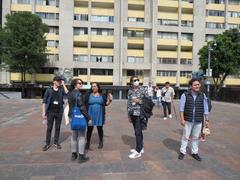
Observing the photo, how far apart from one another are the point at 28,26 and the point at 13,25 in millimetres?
1971

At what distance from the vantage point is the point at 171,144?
706cm

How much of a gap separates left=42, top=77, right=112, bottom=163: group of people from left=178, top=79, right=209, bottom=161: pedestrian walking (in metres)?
1.75

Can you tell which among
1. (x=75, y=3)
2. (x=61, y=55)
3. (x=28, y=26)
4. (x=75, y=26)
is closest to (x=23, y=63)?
(x=28, y=26)

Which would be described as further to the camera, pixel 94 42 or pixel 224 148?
pixel 94 42

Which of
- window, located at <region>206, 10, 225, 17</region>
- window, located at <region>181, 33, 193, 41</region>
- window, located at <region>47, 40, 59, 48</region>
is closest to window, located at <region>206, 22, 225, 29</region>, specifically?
window, located at <region>206, 10, 225, 17</region>

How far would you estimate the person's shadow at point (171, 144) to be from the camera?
6598mm

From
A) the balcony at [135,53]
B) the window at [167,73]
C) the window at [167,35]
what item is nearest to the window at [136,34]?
the balcony at [135,53]

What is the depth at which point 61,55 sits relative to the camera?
145ft

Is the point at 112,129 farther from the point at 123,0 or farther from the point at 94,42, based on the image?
the point at 123,0

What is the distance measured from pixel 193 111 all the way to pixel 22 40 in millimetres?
34510

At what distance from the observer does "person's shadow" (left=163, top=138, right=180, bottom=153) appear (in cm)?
660

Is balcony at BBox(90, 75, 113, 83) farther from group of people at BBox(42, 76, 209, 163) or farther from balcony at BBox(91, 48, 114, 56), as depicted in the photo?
group of people at BBox(42, 76, 209, 163)

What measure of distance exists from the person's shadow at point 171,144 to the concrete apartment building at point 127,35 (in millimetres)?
37629

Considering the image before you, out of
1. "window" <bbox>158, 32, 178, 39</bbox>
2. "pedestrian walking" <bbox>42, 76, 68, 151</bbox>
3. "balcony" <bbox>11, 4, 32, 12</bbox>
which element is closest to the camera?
"pedestrian walking" <bbox>42, 76, 68, 151</bbox>
